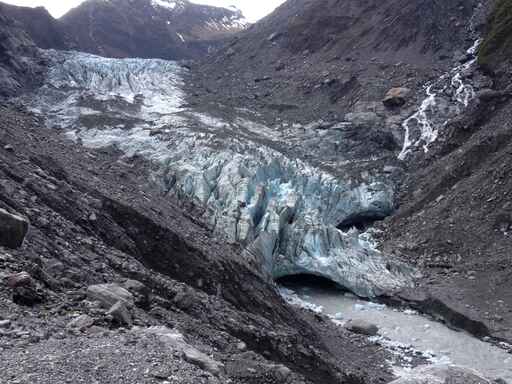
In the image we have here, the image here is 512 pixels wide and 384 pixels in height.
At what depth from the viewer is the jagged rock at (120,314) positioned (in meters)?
5.74

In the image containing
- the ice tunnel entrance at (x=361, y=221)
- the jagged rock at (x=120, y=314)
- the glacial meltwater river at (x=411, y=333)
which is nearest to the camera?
the jagged rock at (x=120, y=314)

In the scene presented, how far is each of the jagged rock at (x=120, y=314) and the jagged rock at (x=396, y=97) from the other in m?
28.6

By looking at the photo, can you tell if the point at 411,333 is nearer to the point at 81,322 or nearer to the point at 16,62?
the point at 81,322

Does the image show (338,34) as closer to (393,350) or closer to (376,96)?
(376,96)

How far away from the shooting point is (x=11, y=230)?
613 centimetres

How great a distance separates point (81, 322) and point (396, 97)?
29.5 metres

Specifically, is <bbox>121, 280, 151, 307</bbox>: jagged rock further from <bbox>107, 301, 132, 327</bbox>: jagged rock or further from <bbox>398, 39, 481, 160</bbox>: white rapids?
<bbox>398, 39, 481, 160</bbox>: white rapids

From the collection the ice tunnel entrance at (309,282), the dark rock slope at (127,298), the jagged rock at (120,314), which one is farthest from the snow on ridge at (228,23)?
the jagged rock at (120,314)

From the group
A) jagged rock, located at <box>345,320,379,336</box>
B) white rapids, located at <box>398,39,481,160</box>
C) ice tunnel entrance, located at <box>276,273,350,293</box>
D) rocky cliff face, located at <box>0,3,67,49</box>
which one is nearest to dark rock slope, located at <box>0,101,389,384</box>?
jagged rock, located at <box>345,320,379,336</box>

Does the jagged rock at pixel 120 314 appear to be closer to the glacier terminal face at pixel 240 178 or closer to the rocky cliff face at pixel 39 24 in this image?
the glacier terminal face at pixel 240 178

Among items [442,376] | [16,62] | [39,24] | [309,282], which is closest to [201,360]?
[442,376]

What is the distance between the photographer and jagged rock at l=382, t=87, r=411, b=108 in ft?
105

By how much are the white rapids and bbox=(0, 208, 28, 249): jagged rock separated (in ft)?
77.6

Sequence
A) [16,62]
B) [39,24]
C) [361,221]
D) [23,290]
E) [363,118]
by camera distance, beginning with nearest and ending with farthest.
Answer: [23,290] → [361,221] → [363,118] → [16,62] → [39,24]
